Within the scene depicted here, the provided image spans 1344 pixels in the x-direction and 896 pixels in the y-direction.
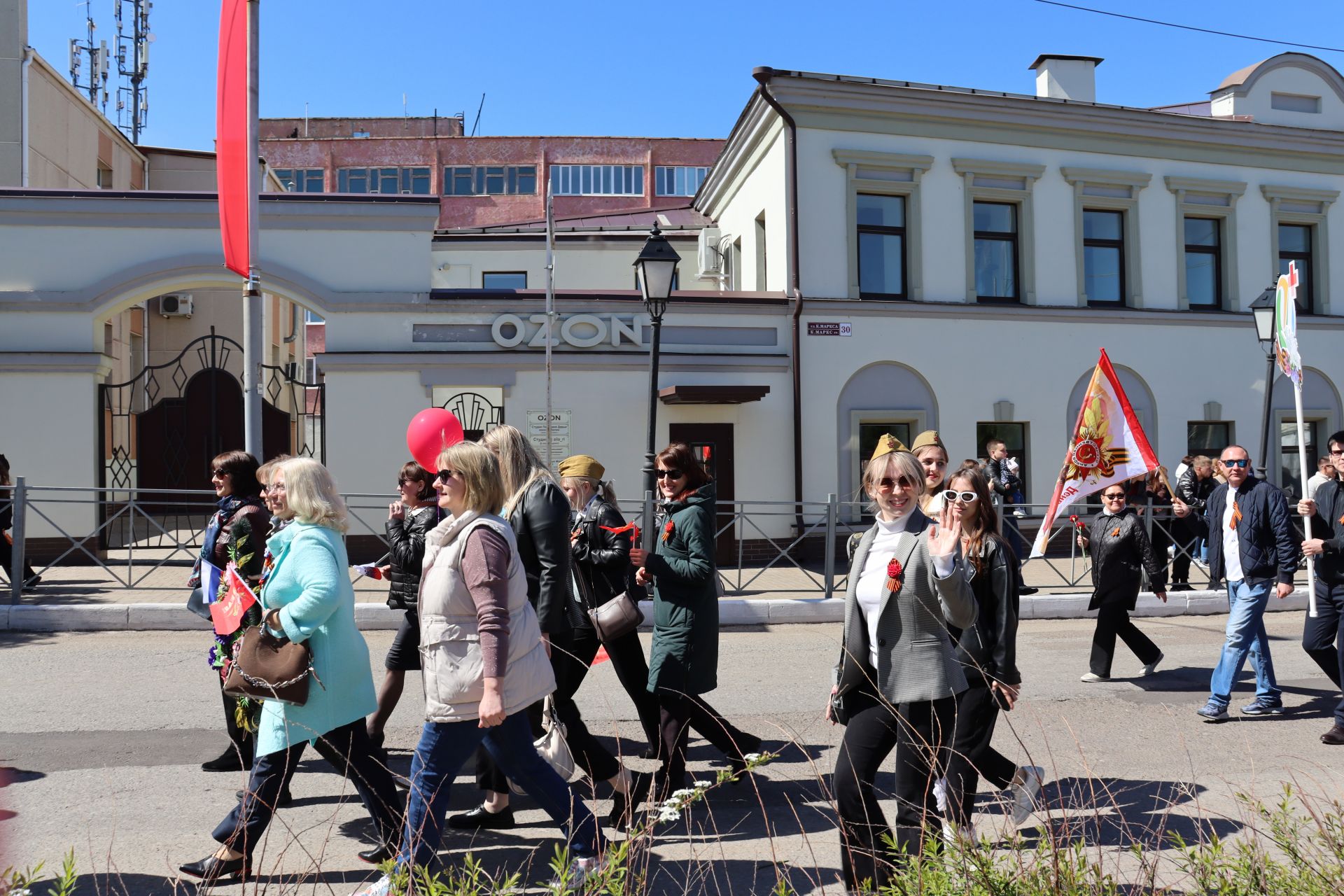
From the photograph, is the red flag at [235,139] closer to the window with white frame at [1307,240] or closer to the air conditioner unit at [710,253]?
the air conditioner unit at [710,253]

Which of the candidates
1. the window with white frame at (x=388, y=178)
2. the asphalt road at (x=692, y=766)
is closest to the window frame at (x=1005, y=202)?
the asphalt road at (x=692, y=766)

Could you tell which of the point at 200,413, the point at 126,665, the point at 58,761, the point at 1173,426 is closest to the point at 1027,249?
the point at 1173,426

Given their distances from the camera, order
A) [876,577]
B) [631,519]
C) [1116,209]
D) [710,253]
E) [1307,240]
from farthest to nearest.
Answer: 1. [710,253]
2. [1307,240]
3. [1116,209]
4. [631,519]
5. [876,577]

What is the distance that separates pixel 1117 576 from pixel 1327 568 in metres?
1.62

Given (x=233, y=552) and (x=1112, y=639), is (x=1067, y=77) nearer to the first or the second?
(x=1112, y=639)

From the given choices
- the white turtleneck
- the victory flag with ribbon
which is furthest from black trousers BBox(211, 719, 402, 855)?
the victory flag with ribbon

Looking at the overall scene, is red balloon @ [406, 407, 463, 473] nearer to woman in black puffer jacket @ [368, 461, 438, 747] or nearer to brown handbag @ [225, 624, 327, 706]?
woman in black puffer jacket @ [368, 461, 438, 747]

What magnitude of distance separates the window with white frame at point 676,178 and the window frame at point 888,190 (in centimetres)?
3661

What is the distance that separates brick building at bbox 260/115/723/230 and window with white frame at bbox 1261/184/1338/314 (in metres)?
34.0

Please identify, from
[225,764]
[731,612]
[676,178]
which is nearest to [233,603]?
[225,764]

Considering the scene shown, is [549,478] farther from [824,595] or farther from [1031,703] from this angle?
[824,595]

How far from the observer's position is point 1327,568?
6.66m

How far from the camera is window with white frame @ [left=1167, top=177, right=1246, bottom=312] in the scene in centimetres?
1825

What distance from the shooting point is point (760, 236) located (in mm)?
18656
